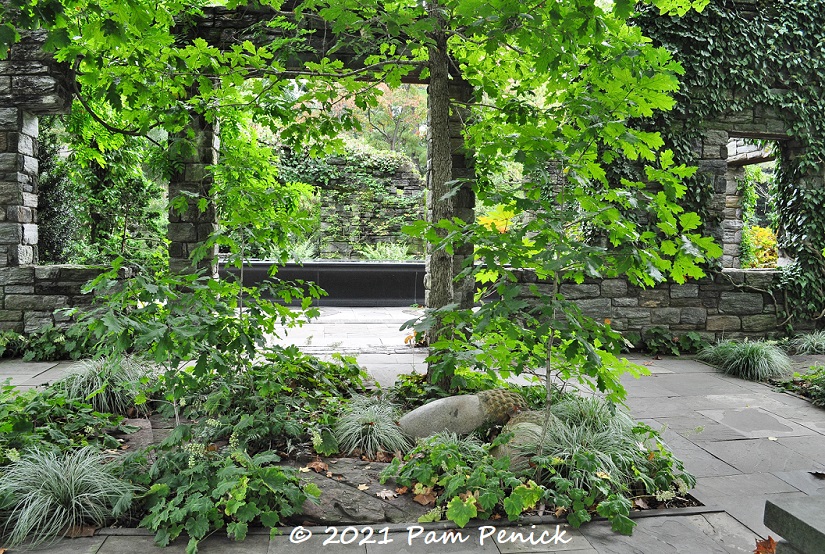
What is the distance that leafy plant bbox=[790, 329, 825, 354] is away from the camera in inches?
253

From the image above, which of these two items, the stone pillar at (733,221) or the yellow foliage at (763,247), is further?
the stone pillar at (733,221)

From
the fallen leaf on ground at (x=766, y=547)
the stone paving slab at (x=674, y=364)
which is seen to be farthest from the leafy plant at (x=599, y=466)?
the stone paving slab at (x=674, y=364)

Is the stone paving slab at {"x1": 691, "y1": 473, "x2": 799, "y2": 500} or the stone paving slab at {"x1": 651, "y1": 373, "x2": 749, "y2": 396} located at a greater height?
the stone paving slab at {"x1": 651, "y1": 373, "x2": 749, "y2": 396}

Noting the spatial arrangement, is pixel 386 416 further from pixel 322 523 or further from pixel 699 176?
pixel 699 176

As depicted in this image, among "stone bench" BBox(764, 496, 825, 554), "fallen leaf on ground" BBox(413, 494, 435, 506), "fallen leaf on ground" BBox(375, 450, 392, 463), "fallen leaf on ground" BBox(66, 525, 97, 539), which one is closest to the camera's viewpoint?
"stone bench" BBox(764, 496, 825, 554)

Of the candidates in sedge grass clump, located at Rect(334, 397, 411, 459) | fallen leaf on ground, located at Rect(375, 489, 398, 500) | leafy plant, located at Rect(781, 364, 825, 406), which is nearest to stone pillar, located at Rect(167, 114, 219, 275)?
sedge grass clump, located at Rect(334, 397, 411, 459)

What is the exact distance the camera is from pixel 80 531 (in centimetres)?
246

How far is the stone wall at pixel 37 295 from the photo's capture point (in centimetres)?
584

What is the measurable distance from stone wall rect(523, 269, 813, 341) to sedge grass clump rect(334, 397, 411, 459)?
132 inches

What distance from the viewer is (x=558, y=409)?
345cm

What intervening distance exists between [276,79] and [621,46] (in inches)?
88.3

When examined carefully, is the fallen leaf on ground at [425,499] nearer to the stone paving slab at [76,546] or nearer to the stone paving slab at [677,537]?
the stone paving slab at [677,537]

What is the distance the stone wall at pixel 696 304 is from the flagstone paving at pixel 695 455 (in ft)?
1.54

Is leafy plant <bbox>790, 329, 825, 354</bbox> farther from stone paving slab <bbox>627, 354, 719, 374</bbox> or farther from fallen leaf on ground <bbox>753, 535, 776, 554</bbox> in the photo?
fallen leaf on ground <bbox>753, 535, 776, 554</bbox>
